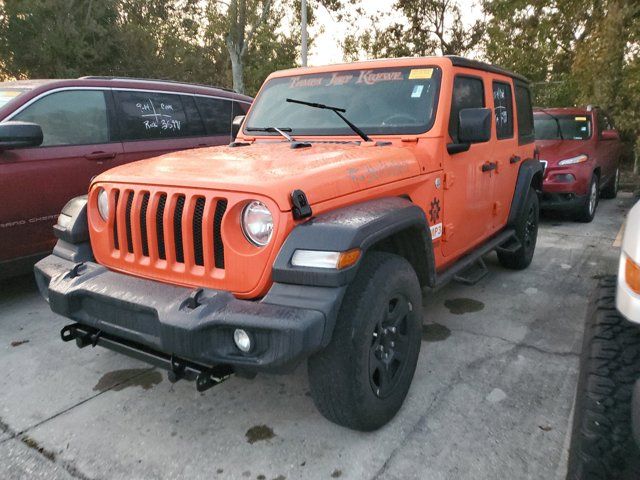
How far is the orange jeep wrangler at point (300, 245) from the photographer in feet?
6.57

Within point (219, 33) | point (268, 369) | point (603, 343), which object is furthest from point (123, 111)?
point (219, 33)

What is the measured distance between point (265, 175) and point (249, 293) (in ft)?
1.74

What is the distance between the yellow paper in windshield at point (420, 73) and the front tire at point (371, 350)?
4.61ft

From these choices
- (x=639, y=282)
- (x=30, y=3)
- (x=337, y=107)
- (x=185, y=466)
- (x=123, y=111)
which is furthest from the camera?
(x=30, y=3)

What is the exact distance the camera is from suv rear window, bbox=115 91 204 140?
4.72 meters

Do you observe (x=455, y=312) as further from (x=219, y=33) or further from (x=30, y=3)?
(x=30, y=3)

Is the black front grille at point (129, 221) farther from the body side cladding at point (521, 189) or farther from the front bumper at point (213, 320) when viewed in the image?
the body side cladding at point (521, 189)

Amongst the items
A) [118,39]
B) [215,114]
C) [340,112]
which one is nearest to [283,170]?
[340,112]

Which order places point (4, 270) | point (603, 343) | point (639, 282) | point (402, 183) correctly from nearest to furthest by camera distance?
point (639, 282)
point (603, 343)
point (402, 183)
point (4, 270)

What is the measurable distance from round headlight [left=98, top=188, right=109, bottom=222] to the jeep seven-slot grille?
0.18 metres

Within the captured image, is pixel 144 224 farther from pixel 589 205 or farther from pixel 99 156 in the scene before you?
pixel 589 205

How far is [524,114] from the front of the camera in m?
4.86

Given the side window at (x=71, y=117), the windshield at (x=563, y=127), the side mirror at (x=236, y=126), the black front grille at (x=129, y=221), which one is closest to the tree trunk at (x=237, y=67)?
the windshield at (x=563, y=127)

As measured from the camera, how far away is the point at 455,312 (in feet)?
13.3
